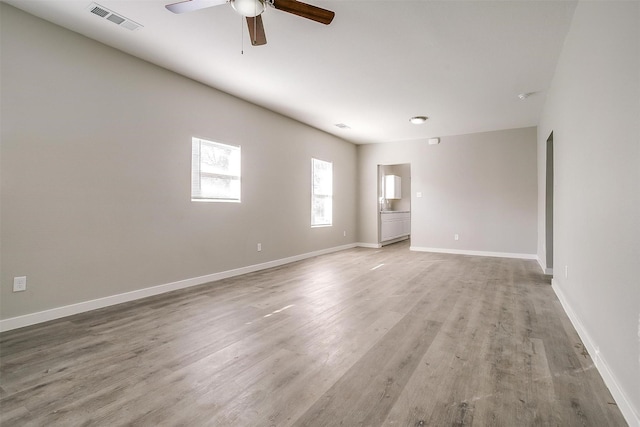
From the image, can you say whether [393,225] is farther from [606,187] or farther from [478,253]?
[606,187]

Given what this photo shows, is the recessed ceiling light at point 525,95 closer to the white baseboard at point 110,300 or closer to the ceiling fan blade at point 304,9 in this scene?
the ceiling fan blade at point 304,9

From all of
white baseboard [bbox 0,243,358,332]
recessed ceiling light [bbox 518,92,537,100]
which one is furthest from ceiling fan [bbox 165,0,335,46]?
recessed ceiling light [bbox 518,92,537,100]

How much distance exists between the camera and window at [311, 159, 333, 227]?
21.5 feet

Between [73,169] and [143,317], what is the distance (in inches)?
61.2

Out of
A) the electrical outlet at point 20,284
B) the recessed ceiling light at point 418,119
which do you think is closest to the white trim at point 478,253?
the recessed ceiling light at point 418,119

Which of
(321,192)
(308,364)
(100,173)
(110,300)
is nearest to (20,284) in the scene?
(110,300)

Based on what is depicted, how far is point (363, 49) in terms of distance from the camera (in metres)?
3.26

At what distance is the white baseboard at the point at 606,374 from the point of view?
1.42 m

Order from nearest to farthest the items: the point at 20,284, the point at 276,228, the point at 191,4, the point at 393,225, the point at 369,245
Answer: the point at 191,4 → the point at 20,284 → the point at 276,228 → the point at 369,245 → the point at 393,225

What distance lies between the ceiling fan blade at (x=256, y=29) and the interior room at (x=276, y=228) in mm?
19

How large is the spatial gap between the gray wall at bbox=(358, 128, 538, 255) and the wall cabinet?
1.19 ft

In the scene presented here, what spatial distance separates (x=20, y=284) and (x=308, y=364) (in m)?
2.59

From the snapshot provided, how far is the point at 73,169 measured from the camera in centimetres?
299


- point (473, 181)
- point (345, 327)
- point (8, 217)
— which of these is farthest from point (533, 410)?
point (473, 181)
